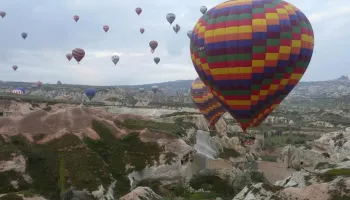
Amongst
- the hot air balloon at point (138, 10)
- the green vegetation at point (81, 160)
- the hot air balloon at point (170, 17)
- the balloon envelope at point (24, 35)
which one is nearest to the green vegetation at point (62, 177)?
the green vegetation at point (81, 160)

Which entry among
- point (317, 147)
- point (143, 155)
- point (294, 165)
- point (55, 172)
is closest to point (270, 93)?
point (143, 155)

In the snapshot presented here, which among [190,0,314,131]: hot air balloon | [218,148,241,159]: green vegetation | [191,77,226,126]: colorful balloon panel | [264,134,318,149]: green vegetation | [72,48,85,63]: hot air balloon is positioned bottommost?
A: [264,134,318,149]: green vegetation

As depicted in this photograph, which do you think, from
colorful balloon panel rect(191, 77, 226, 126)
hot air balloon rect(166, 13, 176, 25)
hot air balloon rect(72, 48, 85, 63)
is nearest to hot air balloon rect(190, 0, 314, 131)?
colorful balloon panel rect(191, 77, 226, 126)

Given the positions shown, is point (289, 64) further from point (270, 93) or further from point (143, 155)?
point (143, 155)

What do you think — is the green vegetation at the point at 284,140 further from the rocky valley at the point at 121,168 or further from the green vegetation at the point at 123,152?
the green vegetation at the point at 123,152

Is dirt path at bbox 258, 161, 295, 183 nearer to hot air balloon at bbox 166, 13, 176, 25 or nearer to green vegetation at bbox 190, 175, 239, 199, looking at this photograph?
green vegetation at bbox 190, 175, 239, 199

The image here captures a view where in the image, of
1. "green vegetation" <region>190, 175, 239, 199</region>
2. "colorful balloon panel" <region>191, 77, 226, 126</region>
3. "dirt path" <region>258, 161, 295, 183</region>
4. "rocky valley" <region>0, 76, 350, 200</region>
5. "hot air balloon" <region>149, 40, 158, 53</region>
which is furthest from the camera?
"hot air balloon" <region>149, 40, 158, 53</region>
